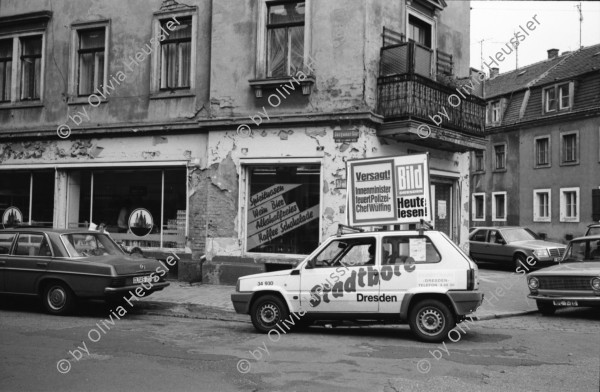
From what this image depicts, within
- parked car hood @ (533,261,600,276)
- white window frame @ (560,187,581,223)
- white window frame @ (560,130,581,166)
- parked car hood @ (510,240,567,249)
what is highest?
white window frame @ (560,130,581,166)

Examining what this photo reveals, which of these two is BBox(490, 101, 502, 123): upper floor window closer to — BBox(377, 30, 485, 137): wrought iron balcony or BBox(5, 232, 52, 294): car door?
BBox(377, 30, 485, 137): wrought iron balcony

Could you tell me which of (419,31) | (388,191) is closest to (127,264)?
(388,191)

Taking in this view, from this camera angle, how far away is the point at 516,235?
75.5 ft

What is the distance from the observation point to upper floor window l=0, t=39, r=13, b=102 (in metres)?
19.3

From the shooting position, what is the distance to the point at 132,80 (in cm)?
1725

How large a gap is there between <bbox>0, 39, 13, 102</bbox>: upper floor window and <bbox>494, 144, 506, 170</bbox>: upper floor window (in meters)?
29.2

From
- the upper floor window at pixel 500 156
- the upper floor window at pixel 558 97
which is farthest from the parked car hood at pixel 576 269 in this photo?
the upper floor window at pixel 500 156

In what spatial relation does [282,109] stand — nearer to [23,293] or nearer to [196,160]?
[196,160]

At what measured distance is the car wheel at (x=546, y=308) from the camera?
1231 centimetres

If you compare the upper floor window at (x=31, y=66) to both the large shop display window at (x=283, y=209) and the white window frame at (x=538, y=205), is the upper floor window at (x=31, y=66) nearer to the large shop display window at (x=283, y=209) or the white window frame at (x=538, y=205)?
the large shop display window at (x=283, y=209)

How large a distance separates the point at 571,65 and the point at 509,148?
19.6 feet

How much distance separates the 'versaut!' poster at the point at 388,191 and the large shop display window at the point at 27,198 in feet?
36.6

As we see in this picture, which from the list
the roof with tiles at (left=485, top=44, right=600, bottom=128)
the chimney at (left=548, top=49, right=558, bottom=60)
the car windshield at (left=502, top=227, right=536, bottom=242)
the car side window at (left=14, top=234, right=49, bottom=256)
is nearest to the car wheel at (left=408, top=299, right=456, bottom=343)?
the car side window at (left=14, top=234, right=49, bottom=256)

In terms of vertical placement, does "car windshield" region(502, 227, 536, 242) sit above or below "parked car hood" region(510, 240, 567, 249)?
above
